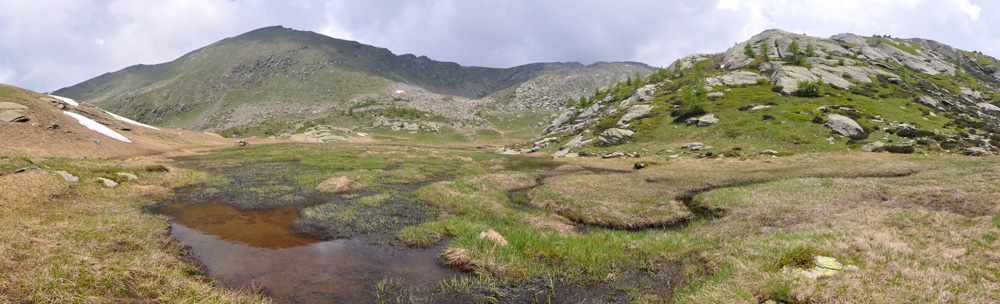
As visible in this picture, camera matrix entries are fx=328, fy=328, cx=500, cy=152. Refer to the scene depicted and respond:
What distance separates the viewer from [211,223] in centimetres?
1648

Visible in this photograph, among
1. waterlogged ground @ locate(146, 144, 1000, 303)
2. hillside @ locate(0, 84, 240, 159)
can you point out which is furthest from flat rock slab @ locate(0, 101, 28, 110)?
waterlogged ground @ locate(146, 144, 1000, 303)

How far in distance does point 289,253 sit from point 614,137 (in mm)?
69360

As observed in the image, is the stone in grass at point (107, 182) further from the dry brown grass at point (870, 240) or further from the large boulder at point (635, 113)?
the large boulder at point (635, 113)

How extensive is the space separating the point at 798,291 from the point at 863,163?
4547 cm

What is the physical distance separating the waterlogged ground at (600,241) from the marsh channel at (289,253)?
78 mm

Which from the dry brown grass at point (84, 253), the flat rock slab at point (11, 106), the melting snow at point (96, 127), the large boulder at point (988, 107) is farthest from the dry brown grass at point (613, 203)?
the large boulder at point (988, 107)

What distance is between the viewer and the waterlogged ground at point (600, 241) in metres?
9.08

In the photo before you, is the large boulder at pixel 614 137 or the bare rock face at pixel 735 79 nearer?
the large boulder at pixel 614 137

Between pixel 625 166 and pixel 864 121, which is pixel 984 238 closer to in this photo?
pixel 625 166

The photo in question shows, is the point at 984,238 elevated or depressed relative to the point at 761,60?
depressed

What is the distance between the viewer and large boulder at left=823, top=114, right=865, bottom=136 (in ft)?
178

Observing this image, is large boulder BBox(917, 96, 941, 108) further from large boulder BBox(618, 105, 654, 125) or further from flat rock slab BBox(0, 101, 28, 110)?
flat rock slab BBox(0, 101, 28, 110)

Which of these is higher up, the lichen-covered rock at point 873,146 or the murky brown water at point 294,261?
the lichen-covered rock at point 873,146

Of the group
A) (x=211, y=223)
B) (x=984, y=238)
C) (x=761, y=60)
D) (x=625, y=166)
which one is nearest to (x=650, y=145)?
(x=625, y=166)
